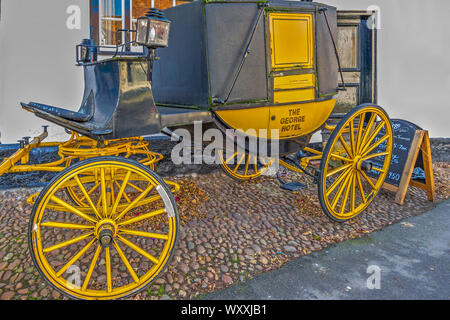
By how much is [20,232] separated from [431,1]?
6.62 meters

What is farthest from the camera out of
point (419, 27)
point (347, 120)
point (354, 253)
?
point (419, 27)

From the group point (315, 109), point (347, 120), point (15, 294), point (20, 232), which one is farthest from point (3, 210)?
point (347, 120)

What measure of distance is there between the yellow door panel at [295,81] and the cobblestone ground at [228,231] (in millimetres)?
1198

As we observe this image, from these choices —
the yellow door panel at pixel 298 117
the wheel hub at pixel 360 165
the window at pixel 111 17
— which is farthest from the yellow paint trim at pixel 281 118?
the window at pixel 111 17

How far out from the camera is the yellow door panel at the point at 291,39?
111 inches

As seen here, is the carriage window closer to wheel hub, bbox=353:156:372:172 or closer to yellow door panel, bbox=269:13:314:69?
yellow door panel, bbox=269:13:314:69

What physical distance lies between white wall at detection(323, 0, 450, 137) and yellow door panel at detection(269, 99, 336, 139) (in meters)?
3.13

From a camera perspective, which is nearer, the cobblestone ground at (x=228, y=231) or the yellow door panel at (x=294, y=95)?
the cobblestone ground at (x=228, y=231)

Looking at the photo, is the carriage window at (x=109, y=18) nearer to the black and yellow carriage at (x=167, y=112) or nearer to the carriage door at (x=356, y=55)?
the black and yellow carriage at (x=167, y=112)

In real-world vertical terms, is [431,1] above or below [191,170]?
above

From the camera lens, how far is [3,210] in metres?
3.38
